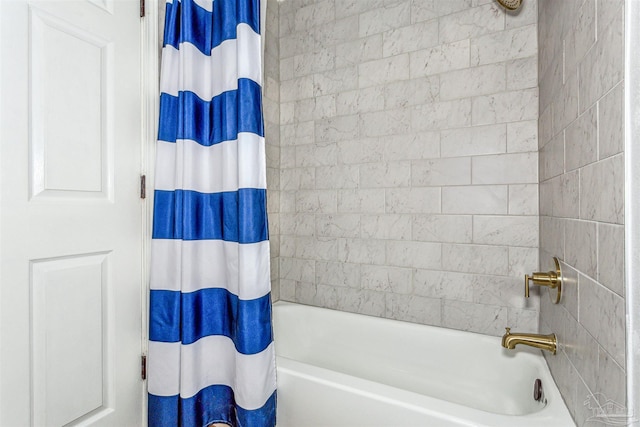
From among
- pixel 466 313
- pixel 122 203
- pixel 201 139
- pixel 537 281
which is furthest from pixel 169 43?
pixel 466 313

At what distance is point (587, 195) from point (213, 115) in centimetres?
127

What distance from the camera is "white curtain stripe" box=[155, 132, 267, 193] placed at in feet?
3.90

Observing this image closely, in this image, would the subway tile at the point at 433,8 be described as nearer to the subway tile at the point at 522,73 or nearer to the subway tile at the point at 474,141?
the subway tile at the point at 522,73

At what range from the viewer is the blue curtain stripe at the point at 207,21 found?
1.23 metres

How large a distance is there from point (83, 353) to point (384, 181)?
62.6 inches

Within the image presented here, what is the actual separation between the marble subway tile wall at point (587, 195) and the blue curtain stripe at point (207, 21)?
108 cm

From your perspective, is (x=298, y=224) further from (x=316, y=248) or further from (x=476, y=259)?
(x=476, y=259)

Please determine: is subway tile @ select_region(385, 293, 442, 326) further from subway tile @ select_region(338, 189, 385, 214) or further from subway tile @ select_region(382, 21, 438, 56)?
subway tile @ select_region(382, 21, 438, 56)

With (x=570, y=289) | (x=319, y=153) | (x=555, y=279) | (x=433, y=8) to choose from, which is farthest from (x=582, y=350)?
(x=433, y=8)

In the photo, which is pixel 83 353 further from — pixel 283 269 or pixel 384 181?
pixel 384 181

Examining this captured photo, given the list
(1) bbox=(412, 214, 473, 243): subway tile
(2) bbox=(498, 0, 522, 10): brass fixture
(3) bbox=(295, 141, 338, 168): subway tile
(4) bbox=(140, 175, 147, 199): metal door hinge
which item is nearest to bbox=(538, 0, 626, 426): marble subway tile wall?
(2) bbox=(498, 0, 522, 10): brass fixture

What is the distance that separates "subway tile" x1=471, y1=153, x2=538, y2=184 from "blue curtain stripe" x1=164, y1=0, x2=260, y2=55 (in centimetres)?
125

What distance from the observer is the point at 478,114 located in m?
1.65

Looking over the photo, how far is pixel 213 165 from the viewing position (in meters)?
1.29
